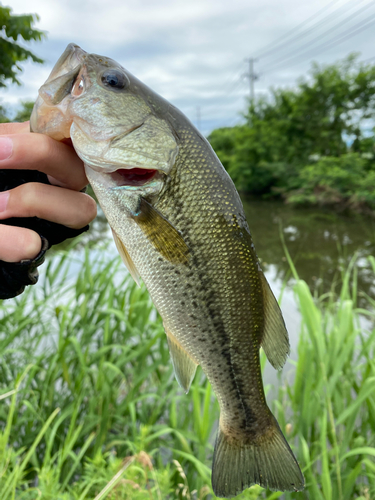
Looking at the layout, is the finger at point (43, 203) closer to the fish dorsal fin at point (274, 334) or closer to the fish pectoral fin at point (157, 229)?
the fish pectoral fin at point (157, 229)

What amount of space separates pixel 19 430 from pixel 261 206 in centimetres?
2332

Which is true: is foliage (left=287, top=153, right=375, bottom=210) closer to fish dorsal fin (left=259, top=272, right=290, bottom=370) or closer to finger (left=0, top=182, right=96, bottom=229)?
fish dorsal fin (left=259, top=272, right=290, bottom=370)

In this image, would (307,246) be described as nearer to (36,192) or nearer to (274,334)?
(274,334)

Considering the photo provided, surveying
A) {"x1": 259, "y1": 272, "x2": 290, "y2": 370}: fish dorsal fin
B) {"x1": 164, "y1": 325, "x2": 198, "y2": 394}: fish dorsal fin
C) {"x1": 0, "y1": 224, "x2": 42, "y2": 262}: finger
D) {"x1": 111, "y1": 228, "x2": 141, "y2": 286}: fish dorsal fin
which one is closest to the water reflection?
{"x1": 259, "y1": 272, "x2": 290, "y2": 370}: fish dorsal fin

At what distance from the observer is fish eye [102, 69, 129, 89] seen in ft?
3.96

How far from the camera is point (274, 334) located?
1.30 m

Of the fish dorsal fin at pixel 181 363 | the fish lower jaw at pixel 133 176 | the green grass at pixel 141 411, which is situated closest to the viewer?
the fish lower jaw at pixel 133 176

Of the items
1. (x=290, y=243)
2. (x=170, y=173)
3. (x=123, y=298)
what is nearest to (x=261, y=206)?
(x=290, y=243)

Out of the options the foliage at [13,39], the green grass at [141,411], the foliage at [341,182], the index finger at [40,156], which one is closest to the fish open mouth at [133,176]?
the index finger at [40,156]

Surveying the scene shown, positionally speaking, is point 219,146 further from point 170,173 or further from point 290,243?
point 170,173

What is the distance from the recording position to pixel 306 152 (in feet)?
85.5

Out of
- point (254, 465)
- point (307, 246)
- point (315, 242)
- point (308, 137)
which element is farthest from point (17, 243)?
point (308, 137)

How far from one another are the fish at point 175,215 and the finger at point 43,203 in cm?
11

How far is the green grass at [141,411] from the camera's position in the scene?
2.10 meters
